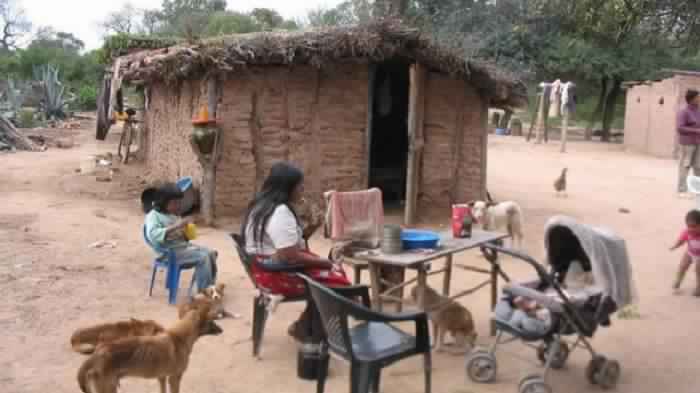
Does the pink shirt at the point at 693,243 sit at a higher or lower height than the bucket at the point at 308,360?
higher

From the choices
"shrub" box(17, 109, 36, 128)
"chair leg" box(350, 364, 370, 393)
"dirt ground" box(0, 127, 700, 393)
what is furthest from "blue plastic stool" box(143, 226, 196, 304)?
"shrub" box(17, 109, 36, 128)

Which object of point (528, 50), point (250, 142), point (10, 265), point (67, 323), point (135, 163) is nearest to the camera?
point (67, 323)

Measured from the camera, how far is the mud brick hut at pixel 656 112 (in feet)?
67.1

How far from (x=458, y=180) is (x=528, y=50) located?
66.7ft

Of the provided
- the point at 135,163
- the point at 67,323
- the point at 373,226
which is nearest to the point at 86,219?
the point at 67,323

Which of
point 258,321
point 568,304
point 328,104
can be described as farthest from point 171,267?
point 328,104

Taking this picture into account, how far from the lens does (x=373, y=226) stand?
6.29m

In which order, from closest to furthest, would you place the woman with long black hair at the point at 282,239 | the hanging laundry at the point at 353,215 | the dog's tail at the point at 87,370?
the dog's tail at the point at 87,370, the woman with long black hair at the point at 282,239, the hanging laundry at the point at 353,215

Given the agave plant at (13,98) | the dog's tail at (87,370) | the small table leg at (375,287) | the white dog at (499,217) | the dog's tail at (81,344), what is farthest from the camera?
the agave plant at (13,98)

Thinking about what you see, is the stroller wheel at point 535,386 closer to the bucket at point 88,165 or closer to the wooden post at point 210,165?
the wooden post at point 210,165

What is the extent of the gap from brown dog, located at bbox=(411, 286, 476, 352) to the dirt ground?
0.18m

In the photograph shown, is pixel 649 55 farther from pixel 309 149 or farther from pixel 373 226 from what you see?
pixel 373 226

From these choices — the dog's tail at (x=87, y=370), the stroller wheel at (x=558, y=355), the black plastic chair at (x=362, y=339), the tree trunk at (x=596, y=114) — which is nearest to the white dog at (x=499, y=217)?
the stroller wheel at (x=558, y=355)

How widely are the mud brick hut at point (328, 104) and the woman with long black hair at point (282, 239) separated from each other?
15.0ft
